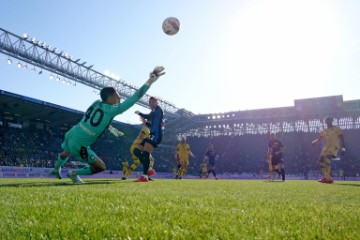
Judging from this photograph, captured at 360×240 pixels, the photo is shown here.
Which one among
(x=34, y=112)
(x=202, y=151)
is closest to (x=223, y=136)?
(x=202, y=151)

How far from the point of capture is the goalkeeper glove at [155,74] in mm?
6886

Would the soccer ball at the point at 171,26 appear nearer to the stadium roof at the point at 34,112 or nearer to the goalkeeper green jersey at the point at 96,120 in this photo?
the goalkeeper green jersey at the point at 96,120

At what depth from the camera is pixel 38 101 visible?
1242 inches

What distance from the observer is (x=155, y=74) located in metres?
6.98

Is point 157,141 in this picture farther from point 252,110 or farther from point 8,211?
point 252,110

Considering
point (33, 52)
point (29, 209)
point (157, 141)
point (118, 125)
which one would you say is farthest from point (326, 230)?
point (118, 125)

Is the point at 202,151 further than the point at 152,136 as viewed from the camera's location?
Yes

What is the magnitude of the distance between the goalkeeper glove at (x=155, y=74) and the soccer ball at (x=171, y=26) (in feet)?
16.0

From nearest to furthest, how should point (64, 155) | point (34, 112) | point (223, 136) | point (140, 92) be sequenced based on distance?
1. point (140, 92)
2. point (64, 155)
3. point (34, 112)
4. point (223, 136)

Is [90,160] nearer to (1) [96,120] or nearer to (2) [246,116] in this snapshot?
(1) [96,120]

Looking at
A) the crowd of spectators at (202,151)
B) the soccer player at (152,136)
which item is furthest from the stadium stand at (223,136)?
the soccer player at (152,136)

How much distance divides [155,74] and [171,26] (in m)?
5.19

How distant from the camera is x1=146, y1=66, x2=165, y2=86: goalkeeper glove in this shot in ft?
22.6

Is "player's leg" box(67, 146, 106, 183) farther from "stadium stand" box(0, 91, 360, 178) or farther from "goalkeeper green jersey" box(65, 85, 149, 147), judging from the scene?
"stadium stand" box(0, 91, 360, 178)
